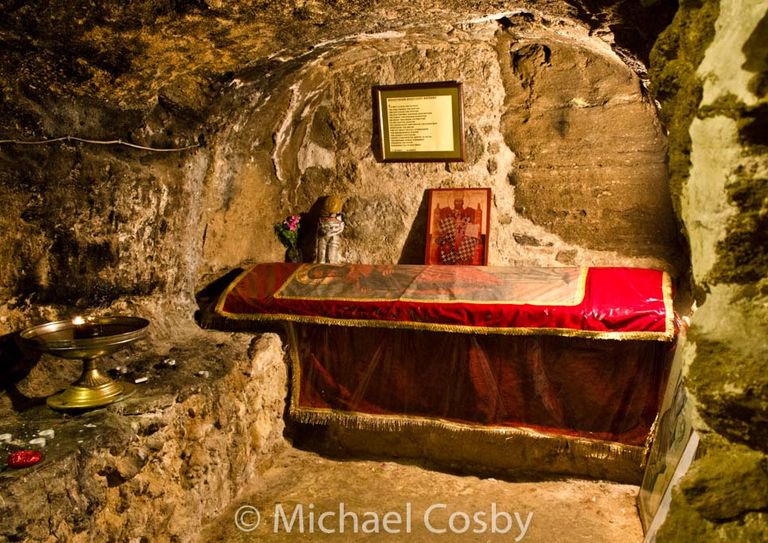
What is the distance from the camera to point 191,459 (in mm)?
2482

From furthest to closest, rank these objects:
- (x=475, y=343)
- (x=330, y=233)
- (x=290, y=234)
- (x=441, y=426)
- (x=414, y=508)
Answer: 1. (x=290, y=234)
2. (x=330, y=233)
3. (x=441, y=426)
4. (x=475, y=343)
5. (x=414, y=508)

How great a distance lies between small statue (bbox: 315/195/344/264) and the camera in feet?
12.2

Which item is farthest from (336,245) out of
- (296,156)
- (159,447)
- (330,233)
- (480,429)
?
(159,447)

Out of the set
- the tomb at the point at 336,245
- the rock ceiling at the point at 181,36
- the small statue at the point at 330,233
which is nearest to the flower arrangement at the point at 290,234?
the tomb at the point at 336,245

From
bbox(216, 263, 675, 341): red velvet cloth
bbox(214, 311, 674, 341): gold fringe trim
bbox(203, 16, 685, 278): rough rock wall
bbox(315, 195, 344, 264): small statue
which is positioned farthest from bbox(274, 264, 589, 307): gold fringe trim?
bbox(203, 16, 685, 278): rough rock wall

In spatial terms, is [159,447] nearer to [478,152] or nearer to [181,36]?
[181,36]

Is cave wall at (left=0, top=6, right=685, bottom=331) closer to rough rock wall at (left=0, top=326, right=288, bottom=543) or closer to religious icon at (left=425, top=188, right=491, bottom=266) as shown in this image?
religious icon at (left=425, top=188, right=491, bottom=266)

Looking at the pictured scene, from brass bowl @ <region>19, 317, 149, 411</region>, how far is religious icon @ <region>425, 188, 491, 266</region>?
1916mm

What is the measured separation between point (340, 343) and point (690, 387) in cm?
230

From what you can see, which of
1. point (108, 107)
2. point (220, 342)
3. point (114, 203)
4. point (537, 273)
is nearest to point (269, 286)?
point (220, 342)

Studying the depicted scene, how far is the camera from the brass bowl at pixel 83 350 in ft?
6.76

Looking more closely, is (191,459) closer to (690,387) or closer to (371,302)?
(371,302)

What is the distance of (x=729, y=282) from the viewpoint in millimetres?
914

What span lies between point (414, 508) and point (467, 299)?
1086 mm
